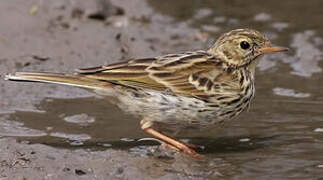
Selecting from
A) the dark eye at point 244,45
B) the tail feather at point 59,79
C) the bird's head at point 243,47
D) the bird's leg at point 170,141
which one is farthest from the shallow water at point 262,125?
the dark eye at point 244,45

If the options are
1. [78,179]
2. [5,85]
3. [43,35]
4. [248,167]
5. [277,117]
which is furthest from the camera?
[43,35]

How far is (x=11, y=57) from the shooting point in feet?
36.3

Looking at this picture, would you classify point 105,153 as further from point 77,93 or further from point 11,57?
point 11,57

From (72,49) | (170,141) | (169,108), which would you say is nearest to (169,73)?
(169,108)

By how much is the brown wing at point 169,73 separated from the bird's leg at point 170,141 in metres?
0.42

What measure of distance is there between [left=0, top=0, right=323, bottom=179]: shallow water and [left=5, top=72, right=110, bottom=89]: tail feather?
2.04 ft

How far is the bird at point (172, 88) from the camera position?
26.9 feet

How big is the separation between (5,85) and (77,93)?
862mm

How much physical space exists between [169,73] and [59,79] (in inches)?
42.9

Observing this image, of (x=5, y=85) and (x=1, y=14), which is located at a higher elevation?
(x=1, y=14)

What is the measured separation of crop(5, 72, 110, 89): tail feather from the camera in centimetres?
812

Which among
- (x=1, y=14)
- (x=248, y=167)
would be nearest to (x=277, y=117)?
(x=248, y=167)

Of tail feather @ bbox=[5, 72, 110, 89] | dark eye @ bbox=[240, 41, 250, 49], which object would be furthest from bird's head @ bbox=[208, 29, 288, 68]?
tail feather @ bbox=[5, 72, 110, 89]

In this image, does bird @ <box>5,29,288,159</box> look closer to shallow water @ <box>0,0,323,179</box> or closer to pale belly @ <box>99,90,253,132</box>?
pale belly @ <box>99,90,253,132</box>
